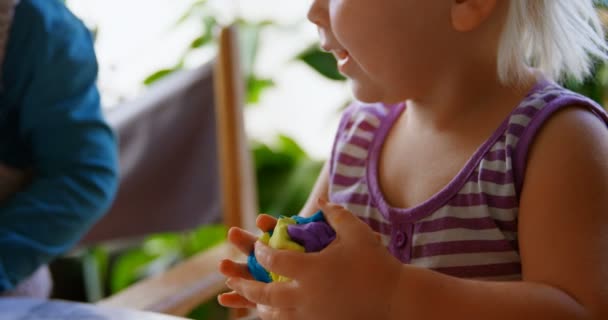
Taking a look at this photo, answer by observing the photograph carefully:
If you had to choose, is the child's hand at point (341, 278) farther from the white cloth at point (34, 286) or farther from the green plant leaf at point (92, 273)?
the green plant leaf at point (92, 273)

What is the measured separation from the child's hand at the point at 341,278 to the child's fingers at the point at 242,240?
107mm

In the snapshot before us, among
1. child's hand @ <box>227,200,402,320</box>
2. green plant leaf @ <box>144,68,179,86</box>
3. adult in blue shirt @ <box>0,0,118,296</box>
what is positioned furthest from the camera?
green plant leaf @ <box>144,68,179,86</box>

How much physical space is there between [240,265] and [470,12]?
0.84 feet

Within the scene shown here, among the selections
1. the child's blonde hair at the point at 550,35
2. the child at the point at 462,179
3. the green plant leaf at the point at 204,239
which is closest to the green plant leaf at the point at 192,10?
the green plant leaf at the point at 204,239

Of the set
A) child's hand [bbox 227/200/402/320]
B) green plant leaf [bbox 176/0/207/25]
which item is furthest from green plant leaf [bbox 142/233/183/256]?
child's hand [bbox 227/200/402/320]

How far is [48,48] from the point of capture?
854 millimetres

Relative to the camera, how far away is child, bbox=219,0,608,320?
504mm

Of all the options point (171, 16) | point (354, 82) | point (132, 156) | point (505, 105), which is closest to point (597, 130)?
point (505, 105)

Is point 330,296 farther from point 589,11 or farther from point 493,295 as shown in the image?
point 589,11

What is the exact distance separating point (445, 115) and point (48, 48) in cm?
43

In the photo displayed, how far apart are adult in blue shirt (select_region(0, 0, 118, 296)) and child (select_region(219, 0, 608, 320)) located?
9.9 inches

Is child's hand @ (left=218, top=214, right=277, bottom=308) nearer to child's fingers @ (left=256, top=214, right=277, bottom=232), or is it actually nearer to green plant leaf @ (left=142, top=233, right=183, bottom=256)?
child's fingers @ (left=256, top=214, right=277, bottom=232)

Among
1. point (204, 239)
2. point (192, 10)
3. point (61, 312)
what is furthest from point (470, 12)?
point (192, 10)

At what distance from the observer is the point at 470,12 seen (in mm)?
623
